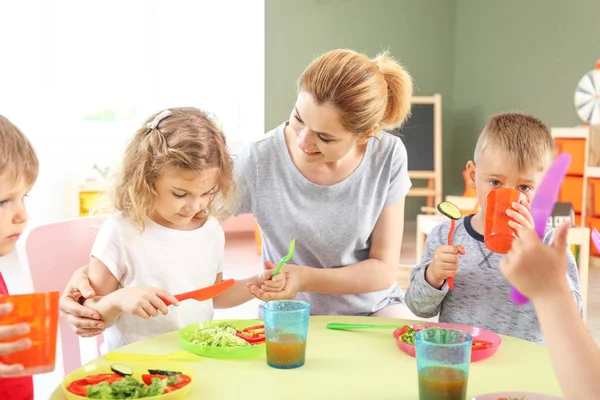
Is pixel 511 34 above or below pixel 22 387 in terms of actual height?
above

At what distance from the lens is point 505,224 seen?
4.58 ft

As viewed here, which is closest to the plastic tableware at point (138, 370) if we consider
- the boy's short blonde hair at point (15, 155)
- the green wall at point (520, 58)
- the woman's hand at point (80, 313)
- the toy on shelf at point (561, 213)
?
the woman's hand at point (80, 313)

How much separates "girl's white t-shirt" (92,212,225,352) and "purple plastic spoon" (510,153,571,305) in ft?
2.98

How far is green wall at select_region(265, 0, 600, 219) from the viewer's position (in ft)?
19.7

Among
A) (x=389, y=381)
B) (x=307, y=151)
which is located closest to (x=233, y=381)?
(x=389, y=381)

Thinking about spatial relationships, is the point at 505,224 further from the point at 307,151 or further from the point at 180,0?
the point at 180,0

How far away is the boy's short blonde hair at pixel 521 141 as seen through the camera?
1.66 metres

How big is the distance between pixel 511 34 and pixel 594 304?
10.7 ft

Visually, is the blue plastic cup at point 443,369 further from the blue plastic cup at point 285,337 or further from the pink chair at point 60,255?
the pink chair at point 60,255

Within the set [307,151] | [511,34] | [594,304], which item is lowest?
[594,304]

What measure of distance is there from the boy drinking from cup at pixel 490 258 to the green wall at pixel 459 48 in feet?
14.6

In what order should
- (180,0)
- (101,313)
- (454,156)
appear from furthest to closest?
(454,156) < (180,0) < (101,313)

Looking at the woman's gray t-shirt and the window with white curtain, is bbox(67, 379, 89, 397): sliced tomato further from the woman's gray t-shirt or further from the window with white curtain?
the window with white curtain

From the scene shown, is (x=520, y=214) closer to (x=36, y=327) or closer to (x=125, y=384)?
(x=125, y=384)
